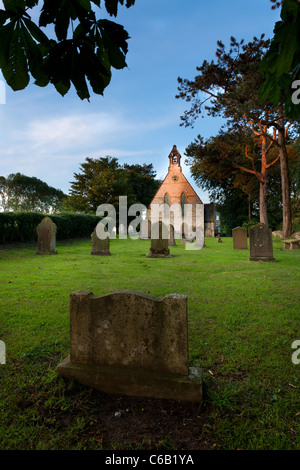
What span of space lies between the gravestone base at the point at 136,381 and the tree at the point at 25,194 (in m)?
43.1

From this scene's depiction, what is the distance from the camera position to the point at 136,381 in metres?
2.32

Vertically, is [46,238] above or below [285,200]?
below

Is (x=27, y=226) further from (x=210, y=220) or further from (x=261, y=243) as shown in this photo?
(x=210, y=220)

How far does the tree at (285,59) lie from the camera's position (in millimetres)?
1737

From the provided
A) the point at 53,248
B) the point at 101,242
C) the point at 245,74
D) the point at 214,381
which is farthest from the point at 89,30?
the point at 245,74

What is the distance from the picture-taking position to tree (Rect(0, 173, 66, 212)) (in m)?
42.0

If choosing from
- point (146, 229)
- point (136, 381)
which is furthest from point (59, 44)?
point (146, 229)

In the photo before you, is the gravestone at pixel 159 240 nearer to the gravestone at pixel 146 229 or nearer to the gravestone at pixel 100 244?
the gravestone at pixel 100 244

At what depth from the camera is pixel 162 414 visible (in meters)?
2.10

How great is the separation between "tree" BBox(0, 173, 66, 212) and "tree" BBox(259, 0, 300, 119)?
43.9 m

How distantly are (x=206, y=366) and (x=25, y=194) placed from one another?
1894 inches
